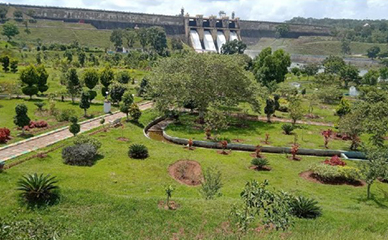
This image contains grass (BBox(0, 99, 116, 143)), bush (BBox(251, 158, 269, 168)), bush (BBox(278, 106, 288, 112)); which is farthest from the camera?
bush (BBox(278, 106, 288, 112))

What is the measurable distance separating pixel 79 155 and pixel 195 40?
97980mm

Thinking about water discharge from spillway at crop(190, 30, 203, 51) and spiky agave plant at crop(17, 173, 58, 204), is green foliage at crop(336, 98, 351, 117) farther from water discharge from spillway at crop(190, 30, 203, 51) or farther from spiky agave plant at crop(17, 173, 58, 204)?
water discharge from spillway at crop(190, 30, 203, 51)

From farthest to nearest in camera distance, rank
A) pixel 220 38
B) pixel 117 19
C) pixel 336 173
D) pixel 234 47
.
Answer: pixel 220 38
pixel 117 19
pixel 234 47
pixel 336 173

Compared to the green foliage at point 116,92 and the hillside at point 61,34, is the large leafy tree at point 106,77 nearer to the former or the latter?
the green foliage at point 116,92

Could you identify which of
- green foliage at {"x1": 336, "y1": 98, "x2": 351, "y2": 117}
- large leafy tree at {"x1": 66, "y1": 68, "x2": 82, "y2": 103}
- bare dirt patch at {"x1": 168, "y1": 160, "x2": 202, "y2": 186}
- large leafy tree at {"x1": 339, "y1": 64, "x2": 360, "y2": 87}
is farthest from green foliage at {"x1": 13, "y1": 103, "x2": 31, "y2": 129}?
large leafy tree at {"x1": 339, "y1": 64, "x2": 360, "y2": 87}

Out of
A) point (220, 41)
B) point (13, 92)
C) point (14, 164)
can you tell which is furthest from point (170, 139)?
point (220, 41)

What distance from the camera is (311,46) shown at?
124062 millimetres

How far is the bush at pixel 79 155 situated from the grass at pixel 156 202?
48cm

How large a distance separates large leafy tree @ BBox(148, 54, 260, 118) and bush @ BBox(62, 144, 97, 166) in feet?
36.5

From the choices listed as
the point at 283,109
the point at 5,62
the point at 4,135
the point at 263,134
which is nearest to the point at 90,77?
the point at 4,135

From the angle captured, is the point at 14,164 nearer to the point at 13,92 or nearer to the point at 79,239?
the point at 79,239

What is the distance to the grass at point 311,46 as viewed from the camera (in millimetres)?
121769

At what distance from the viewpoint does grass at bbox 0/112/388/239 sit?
39.7ft

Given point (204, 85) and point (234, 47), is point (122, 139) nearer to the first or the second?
point (204, 85)
